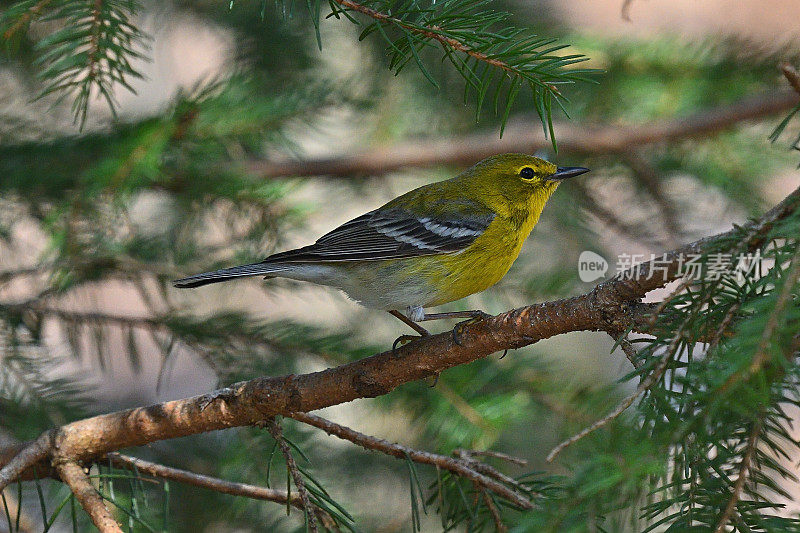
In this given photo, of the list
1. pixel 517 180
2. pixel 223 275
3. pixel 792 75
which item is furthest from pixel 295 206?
pixel 792 75

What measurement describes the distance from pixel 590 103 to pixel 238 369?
8.39 feet

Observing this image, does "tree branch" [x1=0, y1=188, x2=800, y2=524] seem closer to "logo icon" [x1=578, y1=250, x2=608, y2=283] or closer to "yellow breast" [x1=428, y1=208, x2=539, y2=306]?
"logo icon" [x1=578, y1=250, x2=608, y2=283]

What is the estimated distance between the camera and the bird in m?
3.30

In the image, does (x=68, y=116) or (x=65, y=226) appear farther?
(x=68, y=116)

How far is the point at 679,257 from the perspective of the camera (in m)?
1.54

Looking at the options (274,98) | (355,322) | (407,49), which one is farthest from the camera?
(355,322)

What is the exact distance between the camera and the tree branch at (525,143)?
146 inches

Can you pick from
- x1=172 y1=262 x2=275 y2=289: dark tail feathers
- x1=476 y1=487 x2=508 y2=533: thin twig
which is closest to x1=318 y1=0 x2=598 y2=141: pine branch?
x1=476 y1=487 x2=508 y2=533: thin twig

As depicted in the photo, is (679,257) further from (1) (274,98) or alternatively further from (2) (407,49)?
(1) (274,98)

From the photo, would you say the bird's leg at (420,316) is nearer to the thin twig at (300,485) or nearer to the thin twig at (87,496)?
the thin twig at (300,485)

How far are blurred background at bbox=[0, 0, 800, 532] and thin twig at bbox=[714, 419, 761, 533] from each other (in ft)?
3.72

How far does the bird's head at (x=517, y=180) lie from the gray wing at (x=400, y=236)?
16 centimetres

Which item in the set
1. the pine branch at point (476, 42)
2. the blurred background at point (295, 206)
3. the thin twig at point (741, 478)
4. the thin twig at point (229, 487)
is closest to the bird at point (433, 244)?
the blurred background at point (295, 206)

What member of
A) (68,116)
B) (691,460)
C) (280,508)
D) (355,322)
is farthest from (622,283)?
(68,116)
